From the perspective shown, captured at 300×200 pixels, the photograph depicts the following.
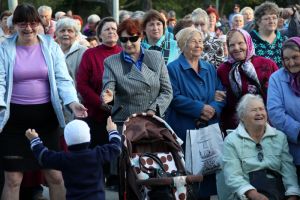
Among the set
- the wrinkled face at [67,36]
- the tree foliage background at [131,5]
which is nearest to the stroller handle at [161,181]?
the wrinkled face at [67,36]

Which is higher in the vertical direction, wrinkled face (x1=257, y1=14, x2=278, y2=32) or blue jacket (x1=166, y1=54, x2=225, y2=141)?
wrinkled face (x1=257, y1=14, x2=278, y2=32)

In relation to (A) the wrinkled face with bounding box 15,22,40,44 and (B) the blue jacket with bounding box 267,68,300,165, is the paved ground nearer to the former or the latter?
(A) the wrinkled face with bounding box 15,22,40,44

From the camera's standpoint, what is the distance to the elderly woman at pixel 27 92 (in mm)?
7359

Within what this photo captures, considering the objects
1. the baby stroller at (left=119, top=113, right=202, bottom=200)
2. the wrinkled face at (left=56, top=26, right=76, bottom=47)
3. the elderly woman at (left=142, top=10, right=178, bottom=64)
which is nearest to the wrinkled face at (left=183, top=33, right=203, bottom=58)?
the baby stroller at (left=119, top=113, right=202, bottom=200)

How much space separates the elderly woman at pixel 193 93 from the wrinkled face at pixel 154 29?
173 centimetres

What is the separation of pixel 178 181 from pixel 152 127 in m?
0.68

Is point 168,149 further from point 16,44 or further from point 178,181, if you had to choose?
point 16,44

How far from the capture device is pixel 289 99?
23.9 feet

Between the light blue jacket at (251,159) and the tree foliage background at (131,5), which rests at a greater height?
the tree foliage background at (131,5)

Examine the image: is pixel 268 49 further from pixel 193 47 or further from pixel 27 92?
pixel 27 92

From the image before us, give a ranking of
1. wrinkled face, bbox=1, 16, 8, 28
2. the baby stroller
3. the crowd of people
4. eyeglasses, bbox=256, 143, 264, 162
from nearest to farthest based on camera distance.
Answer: the crowd of people
the baby stroller
eyeglasses, bbox=256, 143, 264, 162
wrinkled face, bbox=1, 16, 8, 28

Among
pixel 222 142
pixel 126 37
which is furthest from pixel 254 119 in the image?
pixel 126 37

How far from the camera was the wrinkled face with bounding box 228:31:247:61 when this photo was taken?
806cm

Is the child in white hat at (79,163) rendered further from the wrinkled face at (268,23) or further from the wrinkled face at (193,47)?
the wrinkled face at (268,23)
